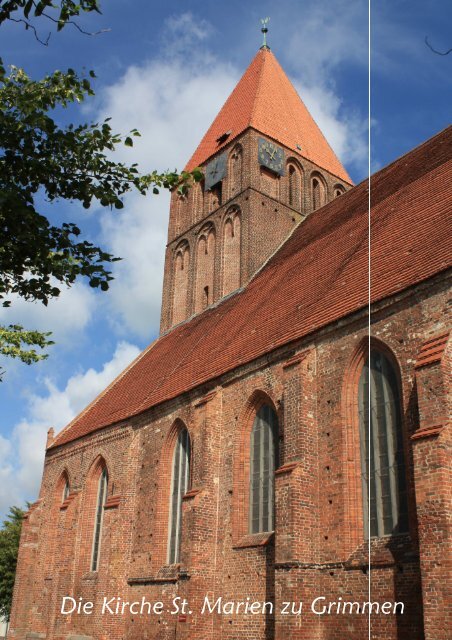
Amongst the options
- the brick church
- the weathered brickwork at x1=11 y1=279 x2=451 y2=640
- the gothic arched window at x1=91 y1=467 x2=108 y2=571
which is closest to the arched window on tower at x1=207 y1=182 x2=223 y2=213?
the brick church

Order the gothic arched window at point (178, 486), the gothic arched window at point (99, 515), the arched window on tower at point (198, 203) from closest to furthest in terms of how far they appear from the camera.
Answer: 1. the gothic arched window at point (178, 486)
2. the gothic arched window at point (99, 515)
3. the arched window on tower at point (198, 203)

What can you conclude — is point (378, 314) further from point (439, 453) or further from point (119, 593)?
point (119, 593)

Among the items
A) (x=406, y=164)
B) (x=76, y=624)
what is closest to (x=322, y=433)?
(x=406, y=164)

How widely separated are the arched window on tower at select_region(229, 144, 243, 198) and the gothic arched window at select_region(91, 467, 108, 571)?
37.9ft

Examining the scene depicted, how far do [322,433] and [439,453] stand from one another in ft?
11.4

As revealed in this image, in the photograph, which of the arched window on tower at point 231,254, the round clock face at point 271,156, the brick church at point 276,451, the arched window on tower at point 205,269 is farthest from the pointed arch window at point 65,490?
the round clock face at point 271,156

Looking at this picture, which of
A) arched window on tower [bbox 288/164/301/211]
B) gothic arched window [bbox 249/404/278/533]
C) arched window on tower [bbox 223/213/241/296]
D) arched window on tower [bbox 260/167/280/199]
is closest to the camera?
gothic arched window [bbox 249/404/278/533]

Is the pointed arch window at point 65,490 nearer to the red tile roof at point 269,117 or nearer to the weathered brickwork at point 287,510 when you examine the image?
the weathered brickwork at point 287,510

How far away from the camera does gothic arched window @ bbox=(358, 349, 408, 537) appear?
11.3 meters

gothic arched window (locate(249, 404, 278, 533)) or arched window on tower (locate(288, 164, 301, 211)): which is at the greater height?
arched window on tower (locate(288, 164, 301, 211))

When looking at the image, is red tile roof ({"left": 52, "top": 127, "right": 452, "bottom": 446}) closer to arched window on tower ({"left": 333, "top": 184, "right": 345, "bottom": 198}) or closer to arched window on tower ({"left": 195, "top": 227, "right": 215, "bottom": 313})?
arched window on tower ({"left": 195, "top": 227, "right": 215, "bottom": 313})

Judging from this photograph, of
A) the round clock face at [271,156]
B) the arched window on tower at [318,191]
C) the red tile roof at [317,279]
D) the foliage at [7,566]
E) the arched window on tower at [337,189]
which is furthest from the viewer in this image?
the foliage at [7,566]

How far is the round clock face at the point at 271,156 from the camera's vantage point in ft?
84.3

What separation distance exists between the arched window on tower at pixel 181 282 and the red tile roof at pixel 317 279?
1922 mm
